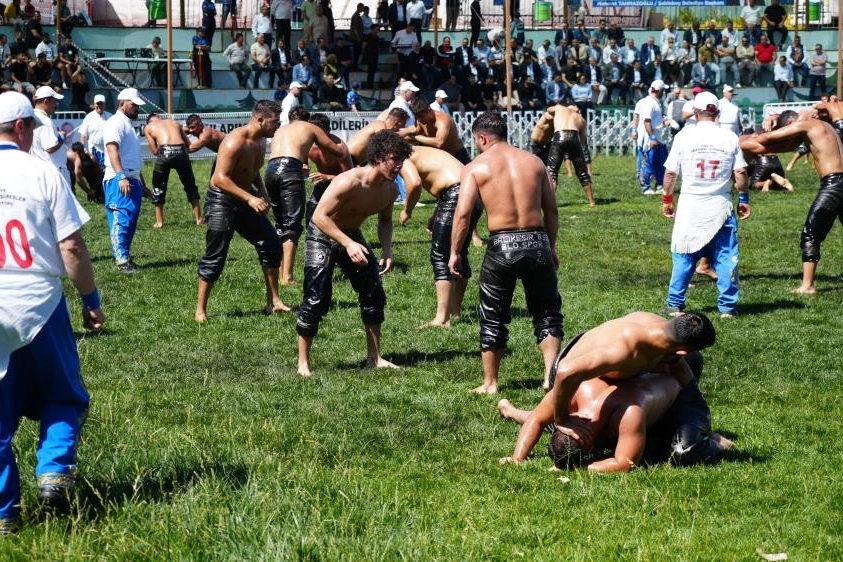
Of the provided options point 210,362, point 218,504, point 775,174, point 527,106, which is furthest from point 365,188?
point 527,106

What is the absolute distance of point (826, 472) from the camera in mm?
6480

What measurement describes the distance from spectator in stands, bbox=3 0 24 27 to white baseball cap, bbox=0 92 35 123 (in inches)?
970

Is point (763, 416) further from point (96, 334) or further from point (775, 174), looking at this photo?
point (775, 174)

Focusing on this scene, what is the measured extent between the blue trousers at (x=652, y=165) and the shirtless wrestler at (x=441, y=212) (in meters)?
10.0

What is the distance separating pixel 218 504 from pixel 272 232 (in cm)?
599

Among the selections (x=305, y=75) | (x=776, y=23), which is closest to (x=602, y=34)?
(x=776, y=23)

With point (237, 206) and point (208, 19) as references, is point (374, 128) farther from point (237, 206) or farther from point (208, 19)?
point (208, 19)

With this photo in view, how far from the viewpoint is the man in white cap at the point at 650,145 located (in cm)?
2070

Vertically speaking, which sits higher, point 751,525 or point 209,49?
point 209,49

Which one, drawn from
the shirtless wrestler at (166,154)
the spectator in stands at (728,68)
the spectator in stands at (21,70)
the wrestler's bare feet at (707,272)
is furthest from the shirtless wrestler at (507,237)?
the spectator in stands at (728,68)

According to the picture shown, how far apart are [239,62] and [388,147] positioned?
A: 22.9 metres

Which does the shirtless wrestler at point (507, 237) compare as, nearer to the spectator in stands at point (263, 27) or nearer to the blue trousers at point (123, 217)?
the blue trousers at point (123, 217)

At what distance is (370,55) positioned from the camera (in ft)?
106

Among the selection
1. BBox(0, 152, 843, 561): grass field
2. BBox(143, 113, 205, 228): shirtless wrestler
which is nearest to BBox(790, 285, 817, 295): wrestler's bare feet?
BBox(0, 152, 843, 561): grass field
